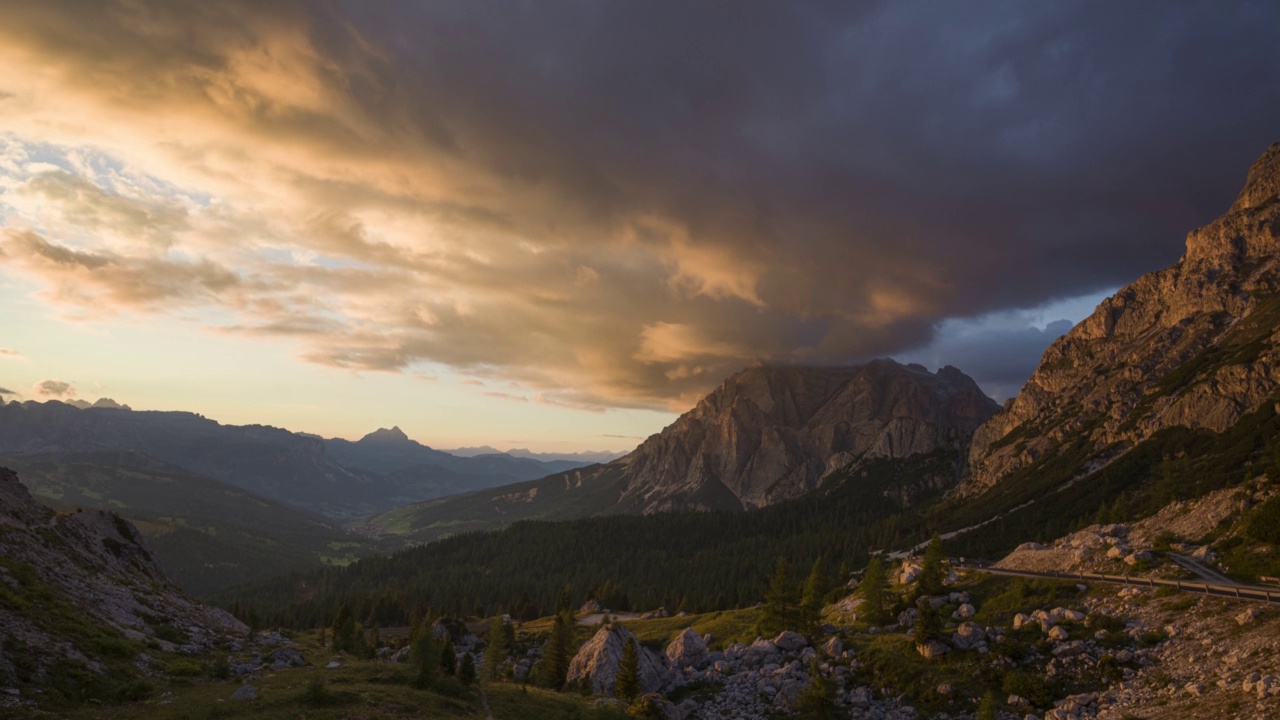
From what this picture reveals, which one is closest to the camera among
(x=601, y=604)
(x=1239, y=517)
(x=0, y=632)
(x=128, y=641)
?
(x=0, y=632)

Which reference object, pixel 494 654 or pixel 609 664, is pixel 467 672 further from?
pixel 609 664

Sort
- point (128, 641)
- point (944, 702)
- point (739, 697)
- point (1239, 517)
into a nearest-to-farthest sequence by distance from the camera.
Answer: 1. point (128, 641)
2. point (944, 702)
3. point (739, 697)
4. point (1239, 517)

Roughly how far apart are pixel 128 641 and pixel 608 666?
68500mm

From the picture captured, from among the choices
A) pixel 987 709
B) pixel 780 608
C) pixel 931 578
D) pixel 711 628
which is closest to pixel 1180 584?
pixel 931 578

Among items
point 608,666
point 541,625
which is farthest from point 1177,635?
point 541,625

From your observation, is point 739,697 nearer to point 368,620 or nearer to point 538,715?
point 538,715

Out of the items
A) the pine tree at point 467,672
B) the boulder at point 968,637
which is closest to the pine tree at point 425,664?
the pine tree at point 467,672

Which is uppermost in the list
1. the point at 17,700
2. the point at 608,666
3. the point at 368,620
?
the point at 17,700

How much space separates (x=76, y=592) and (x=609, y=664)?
72.5 m

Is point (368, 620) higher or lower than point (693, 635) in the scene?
lower

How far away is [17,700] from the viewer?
3581 centimetres

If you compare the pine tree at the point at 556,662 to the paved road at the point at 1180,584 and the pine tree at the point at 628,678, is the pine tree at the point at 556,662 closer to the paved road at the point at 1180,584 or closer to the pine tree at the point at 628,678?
the pine tree at the point at 628,678

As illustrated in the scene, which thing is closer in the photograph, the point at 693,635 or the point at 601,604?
the point at 693,635

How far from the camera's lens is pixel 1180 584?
67750 mm
